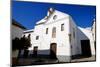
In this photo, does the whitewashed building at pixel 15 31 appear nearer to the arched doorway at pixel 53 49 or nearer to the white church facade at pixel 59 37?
the white church facade at pixel 59 37

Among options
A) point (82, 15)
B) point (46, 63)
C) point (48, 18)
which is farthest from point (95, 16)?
point (46, 63)

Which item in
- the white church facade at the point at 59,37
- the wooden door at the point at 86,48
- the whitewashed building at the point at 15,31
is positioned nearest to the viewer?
the whitewashed building at the point at 15,31

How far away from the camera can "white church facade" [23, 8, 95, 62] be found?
11.5 ft

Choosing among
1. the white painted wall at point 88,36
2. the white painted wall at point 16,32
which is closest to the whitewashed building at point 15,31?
the white painted wall at point 16,32

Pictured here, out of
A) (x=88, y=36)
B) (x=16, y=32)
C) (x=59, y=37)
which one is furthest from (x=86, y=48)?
(x=16, y=32)

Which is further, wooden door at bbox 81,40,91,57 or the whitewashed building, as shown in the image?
wooden door at bbox 81,40,91,57

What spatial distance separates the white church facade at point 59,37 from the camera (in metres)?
3.49

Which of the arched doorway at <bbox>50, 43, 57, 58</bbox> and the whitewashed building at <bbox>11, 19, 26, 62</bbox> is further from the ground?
the whitewashed building at <bbox>11, 19, 26, 62</bbox>

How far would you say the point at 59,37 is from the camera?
12.0ft

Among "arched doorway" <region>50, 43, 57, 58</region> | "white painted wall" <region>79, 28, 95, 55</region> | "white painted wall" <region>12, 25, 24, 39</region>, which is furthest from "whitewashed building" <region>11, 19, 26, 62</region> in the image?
"white painted wall" <region>79, 28, 95, 55</region>

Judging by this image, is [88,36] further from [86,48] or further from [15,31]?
[15,31]

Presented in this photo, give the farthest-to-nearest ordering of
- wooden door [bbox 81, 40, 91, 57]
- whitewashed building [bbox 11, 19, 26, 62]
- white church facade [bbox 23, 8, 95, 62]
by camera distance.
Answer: wooden door [bbox 81, 40, 91, 57] → white church facade [bbox 23, 8, 95, 62] → whitewashed building [bbox 11, 19, 26, 62]

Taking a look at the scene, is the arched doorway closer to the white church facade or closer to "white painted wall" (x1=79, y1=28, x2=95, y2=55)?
the white church facade

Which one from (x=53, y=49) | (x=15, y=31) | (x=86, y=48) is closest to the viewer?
(x=15, y=31)
